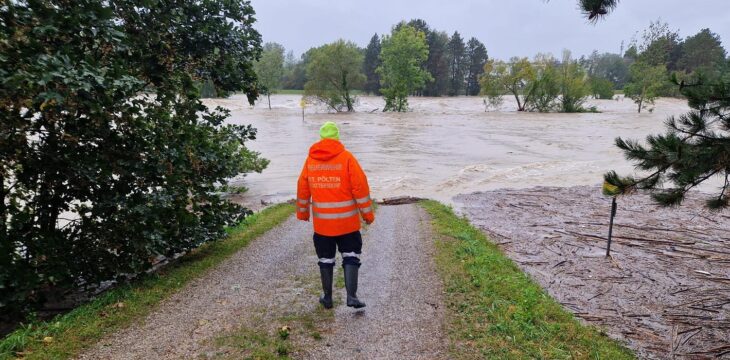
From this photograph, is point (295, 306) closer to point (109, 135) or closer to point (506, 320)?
point (506, 320)

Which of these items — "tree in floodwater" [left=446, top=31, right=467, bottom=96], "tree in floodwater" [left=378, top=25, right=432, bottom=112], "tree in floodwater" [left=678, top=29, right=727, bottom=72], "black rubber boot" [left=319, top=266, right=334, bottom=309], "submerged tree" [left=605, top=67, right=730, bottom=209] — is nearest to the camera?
"submerged tree" [left=605, top=67, right=730, bottom=209]

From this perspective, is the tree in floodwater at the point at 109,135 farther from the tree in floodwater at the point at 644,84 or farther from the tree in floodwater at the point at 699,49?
the tree in floodwater at the point at 699,49

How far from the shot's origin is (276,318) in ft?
16.4

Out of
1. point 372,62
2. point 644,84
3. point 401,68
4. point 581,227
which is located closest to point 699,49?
point 644,84

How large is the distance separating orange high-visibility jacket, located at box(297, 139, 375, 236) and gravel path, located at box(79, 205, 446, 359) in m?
1.07

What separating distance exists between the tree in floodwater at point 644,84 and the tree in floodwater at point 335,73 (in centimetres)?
3880

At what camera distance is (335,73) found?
65.5 m

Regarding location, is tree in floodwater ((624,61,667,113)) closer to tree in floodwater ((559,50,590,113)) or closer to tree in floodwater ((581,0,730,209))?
tree in floodwater ((559,50,590,113))

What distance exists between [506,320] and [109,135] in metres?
5.31

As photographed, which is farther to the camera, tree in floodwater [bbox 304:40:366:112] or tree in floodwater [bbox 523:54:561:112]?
tree in floodwater [bbox 523:54:561:112]

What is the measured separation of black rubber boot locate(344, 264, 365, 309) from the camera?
4988 mm

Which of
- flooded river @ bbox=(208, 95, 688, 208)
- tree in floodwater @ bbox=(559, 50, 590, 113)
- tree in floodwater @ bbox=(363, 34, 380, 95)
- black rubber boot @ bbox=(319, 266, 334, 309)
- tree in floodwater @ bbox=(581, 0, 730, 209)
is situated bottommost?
flooded river @ bbox=(208, 95, 688, 208)

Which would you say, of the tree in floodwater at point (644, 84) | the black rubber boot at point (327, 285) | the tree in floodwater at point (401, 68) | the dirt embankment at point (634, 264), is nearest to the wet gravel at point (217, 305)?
the black rubber boot at point (327, 285)

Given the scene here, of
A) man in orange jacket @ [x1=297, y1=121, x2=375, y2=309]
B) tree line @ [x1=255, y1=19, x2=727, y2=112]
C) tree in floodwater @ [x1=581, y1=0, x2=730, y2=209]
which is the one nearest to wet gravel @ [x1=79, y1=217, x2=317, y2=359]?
man in orange jacket @ [x1=297, y1=121, x2=375, y2=309]
